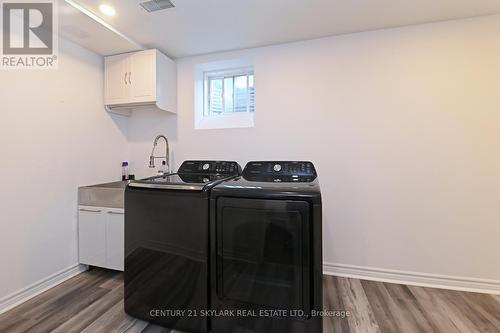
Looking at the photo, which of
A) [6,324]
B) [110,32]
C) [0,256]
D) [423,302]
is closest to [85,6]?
[110,32]

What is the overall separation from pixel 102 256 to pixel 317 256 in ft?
6.48

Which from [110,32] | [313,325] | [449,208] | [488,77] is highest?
[110,32]

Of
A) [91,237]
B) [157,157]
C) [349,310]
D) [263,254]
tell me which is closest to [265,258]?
[263,254]

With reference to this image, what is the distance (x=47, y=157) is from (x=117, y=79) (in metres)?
1.02

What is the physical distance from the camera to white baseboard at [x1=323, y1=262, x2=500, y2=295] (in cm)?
191

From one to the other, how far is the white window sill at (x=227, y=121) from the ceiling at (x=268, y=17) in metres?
0.74

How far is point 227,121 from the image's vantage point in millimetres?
2617

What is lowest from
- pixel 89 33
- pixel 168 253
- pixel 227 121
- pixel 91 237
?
pixel 91 237

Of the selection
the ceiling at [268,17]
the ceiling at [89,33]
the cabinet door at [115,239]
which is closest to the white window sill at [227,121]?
the ceiling at [268,17]

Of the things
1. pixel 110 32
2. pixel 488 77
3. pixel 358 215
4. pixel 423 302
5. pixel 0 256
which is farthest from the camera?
pixel 358 215

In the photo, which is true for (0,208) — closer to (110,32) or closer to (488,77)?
(110,32)

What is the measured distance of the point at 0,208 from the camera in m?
1.67

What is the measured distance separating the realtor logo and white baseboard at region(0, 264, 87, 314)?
169cm

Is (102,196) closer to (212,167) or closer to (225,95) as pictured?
(212,167)
